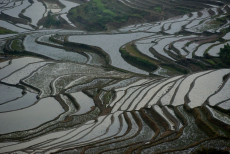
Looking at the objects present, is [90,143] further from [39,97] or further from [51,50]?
[51,50]

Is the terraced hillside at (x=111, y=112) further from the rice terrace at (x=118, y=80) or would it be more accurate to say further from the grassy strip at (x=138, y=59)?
the grassy strip at (x=138, y=59)

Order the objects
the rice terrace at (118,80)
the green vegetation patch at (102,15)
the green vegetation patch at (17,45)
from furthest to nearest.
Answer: the green vegetation patch at (102,15), the green vegetation patch at (17,45), the rice terrace at (118,80)

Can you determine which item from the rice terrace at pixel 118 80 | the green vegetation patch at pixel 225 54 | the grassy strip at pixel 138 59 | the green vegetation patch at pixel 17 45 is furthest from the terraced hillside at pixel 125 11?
the green vegetation patch at pixel 225 54

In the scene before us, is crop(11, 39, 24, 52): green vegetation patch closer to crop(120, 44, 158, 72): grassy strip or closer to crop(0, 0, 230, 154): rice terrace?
crop(0, 0, 230, 154): rice terrace

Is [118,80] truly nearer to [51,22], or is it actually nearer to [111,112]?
[111,112]

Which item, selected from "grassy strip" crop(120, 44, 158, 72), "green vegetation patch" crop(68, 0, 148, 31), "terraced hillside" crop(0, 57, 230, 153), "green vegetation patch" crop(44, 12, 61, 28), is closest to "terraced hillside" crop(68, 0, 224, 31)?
"green vegetation patch" crop(68, 0, 148, 31)
